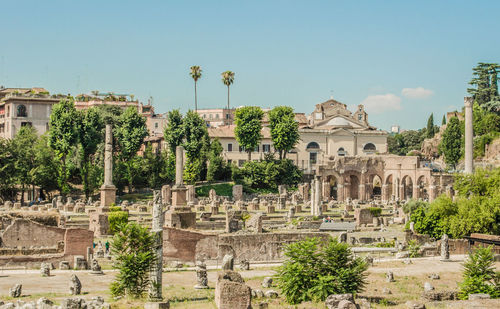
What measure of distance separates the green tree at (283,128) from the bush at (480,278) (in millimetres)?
50570

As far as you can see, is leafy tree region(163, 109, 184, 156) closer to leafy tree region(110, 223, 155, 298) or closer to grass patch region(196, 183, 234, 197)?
grass patch region(196, 183, 234, 197)

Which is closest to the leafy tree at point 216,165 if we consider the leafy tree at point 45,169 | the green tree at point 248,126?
the green tree at point 248,126

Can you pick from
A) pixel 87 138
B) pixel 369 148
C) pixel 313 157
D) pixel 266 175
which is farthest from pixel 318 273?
pixel 369 148

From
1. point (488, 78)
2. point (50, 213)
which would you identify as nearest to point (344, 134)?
point (488, 78)

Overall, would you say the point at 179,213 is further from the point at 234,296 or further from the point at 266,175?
the point at 266,175

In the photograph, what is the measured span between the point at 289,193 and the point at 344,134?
52.1 feet

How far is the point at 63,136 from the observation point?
61812 mm

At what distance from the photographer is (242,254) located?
101ft

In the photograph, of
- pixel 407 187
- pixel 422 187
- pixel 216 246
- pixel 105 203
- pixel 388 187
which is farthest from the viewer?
pixel 388 187

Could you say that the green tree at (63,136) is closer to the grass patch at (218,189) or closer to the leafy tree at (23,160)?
the leafy tree at (23,160)

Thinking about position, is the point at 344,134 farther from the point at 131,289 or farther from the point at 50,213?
the point at 131,289

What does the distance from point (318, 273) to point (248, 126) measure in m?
52.5

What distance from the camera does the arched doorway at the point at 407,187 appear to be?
70.8m

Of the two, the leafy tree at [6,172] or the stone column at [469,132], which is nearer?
the stone column at [469,132]
